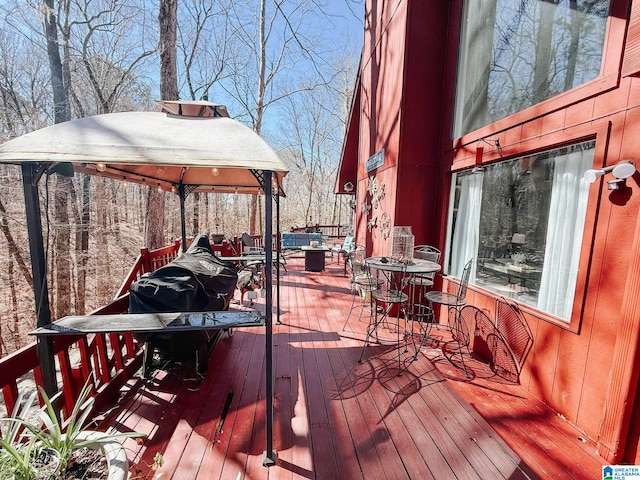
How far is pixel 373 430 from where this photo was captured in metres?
2.09

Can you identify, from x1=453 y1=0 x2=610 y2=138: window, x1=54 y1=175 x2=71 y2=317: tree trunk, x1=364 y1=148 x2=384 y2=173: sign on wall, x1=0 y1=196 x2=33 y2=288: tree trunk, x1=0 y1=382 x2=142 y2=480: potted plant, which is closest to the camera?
x1=0 y1=382 x2=142 y2=480: potted plant

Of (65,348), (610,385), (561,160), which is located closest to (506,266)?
(561,160)

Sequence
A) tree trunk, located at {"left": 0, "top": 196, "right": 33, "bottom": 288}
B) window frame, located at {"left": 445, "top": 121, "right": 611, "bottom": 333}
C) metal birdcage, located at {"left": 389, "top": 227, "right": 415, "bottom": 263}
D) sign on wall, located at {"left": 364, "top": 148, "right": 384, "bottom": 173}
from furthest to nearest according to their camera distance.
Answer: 1. tree trunk, located at {"left": 0, "top": 196, "right": 33, "bottom": 288}
2. sign on wall, located at {"left": 364, "top": 148, "right": 384, "bottom": 173}
3. metal birdcage, located at {"left": 389, "top": 227, "right": 415, "bottom": 263}
4. window frame, located at {"left": 445, "top": 121, "right": 611, "bottom": 333}

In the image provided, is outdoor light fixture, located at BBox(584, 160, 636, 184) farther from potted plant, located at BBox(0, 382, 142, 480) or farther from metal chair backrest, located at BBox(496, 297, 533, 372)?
potted plant, located at BBox(0, 382, 142, 480)

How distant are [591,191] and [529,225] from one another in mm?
671

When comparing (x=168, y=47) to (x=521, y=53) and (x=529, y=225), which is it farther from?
(x=529, y=225)

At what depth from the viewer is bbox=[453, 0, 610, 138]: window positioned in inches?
89.1

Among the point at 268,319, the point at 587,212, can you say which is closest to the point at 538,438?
the point at 587,212

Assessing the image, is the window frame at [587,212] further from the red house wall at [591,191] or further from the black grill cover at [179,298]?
the black grill cover at [179,298]

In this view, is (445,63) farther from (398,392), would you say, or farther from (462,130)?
(398,392)

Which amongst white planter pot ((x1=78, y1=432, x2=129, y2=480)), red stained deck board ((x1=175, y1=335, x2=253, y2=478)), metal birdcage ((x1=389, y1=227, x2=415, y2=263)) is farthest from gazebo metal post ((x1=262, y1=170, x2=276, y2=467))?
metal birdcage ((x1=389, y1=227, x2=415, y2=263))

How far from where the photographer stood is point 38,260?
182 cm

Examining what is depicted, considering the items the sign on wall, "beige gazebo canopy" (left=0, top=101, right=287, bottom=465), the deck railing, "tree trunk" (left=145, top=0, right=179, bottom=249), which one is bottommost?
the deck railing

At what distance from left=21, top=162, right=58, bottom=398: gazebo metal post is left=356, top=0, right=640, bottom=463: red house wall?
147 inches
